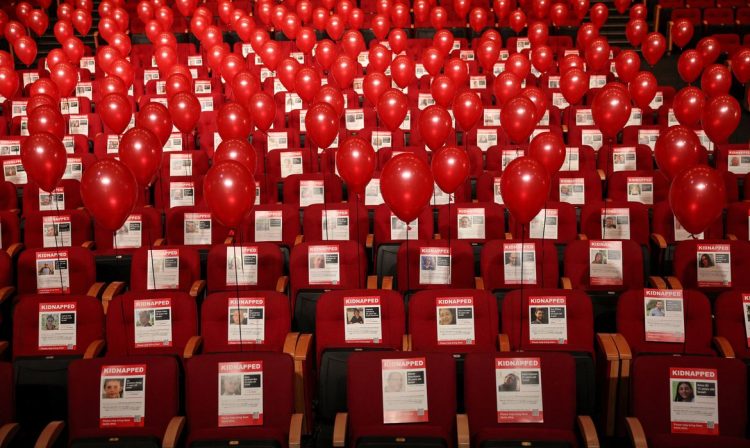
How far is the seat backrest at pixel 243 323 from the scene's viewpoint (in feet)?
12.6

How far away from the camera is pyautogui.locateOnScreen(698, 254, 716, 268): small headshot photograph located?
4348 millimetres

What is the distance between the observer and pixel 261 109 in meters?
6.39

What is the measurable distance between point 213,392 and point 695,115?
16.5 ft

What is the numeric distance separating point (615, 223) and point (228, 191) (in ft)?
8.92

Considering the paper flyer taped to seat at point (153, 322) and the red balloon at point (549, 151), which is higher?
the red balloon at point (549, 151)

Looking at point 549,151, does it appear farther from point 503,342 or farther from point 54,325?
point 54,325

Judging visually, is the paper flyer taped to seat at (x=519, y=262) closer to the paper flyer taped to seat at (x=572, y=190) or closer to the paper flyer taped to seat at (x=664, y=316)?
the paper flyer taped to seat at (x=664, y=316)

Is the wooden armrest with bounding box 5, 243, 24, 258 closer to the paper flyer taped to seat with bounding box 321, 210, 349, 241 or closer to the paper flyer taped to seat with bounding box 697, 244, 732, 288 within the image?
the paper flyer taped to seat with bounding box 321, 210, 349, 241

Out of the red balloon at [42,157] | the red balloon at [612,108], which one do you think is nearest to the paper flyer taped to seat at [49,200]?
the red balloon at [42,157]

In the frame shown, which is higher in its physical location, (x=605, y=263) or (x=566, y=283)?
(x=605, y=263)

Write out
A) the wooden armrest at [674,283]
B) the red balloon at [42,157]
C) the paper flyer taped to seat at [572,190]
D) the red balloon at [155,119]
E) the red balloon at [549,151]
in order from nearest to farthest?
the wooden armrest at [674,283], the red balloon at [42,157], the red balloon at [549,151], the paper flyer taped to seat at [572,190], the red balloon at [155,119]

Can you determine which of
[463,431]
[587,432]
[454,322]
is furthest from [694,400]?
[454,322]

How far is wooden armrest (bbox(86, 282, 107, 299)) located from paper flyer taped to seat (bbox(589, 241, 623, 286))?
3.06 meters

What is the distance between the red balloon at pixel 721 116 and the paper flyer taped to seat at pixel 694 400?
3.26m
